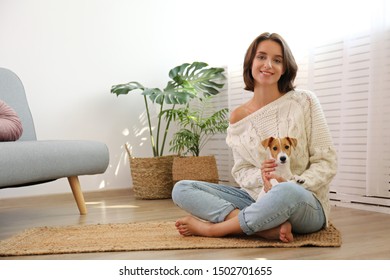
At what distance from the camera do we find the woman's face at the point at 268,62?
164 cm

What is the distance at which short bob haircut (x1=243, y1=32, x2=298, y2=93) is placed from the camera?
1.65 meters

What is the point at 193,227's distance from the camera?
1714mm

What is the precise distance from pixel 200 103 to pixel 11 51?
4.12 ft

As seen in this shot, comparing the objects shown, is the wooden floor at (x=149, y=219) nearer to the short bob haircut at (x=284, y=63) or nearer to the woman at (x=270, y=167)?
the woman at (x=270, y=167)

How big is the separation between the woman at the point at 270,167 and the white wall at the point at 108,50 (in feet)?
3.96

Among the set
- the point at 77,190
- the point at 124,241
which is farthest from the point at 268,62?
the point at 77,190

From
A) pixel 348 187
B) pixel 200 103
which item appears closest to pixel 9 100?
pixel 200 103

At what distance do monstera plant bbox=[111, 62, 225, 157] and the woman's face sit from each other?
4.69ft

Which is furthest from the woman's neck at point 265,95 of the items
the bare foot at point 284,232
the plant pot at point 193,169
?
the plant pot at point 193,169

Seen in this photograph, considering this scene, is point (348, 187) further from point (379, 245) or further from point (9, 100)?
point (9, 100)

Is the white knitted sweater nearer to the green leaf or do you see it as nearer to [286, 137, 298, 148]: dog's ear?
[286, 137, 298, 148]: dog's ear

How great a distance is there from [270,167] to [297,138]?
0.45 feet

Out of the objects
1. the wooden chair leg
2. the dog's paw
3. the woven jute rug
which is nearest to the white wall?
the wooden chair leg

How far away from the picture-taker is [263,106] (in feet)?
5.59
